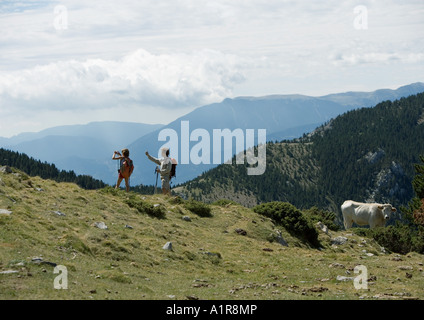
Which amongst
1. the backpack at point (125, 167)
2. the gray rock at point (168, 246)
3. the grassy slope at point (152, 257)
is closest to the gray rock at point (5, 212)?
the grassy slope at point (152, 257)

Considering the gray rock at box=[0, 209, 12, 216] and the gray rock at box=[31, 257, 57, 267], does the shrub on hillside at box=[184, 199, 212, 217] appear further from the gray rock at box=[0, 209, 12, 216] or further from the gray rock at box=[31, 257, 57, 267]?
the gray rock at box=[31, 257, 57, 267]

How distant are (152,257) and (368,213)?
93.7 feet

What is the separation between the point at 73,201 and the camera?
23453 mm

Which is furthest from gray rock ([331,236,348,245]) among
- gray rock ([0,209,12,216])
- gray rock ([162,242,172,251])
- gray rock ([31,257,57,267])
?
gray rock ([31,257,57,267])

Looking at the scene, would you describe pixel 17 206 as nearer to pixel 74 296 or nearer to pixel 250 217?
pixel 74 296

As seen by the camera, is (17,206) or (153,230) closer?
(17,206)

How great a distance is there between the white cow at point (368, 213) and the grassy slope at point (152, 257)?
42.3 ft

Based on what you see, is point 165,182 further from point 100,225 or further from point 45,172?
point 45,172

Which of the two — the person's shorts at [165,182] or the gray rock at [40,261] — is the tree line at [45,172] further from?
the gray rock at [40,261]

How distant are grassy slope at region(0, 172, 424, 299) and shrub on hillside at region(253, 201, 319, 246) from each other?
2.83 ft

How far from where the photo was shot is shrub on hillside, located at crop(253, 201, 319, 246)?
28.5m

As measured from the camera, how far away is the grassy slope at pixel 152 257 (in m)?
13.9
